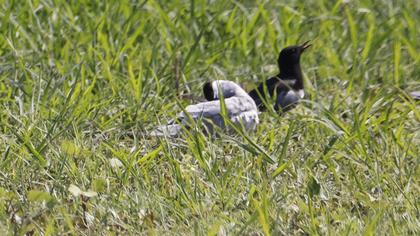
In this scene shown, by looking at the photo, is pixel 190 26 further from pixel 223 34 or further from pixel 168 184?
pixel 168 184

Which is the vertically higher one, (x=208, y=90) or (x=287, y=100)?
(x=208, y=90)

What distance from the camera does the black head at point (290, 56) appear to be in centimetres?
621

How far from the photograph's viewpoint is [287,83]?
235 inches

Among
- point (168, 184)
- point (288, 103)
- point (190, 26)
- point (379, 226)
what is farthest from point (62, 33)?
point (379, 226)

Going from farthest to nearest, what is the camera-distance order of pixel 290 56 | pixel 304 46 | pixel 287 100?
1. pixel 304 46
2. pixel 290 56
3. pixel 287 100

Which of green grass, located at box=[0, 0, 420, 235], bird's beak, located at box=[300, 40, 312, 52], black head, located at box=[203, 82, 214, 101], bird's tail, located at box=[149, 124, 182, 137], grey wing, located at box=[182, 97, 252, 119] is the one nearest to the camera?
green grass, located at box=[0, 0, 420, 235]

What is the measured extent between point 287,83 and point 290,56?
0.34m

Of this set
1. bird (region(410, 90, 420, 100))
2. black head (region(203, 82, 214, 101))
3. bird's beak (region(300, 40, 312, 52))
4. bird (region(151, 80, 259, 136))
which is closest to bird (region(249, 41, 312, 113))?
bird's beak (region(300, 40, 312, 52))

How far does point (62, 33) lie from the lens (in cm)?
636

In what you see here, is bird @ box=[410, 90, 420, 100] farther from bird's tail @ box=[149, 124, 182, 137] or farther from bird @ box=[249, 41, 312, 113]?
bird's tail @ box=[149, 124, 182, 137]

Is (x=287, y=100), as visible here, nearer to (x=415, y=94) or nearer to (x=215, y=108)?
(x=215, y=108)

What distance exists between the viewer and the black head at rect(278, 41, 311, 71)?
20.4ft

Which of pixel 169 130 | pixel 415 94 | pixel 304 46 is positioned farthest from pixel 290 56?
pixel 169 130

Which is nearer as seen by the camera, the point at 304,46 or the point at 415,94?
the point at 415,94
